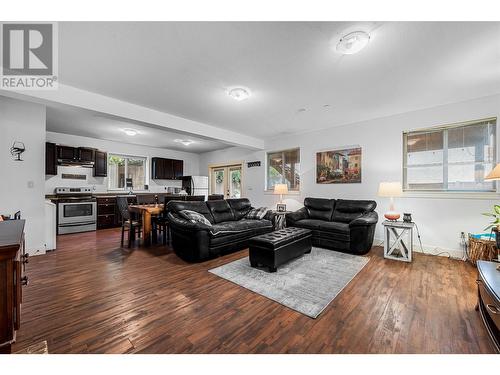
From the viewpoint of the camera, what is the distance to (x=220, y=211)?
4574mm

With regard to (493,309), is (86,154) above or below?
above

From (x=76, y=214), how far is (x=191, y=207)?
352 cm

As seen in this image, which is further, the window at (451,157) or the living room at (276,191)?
the window at (451,157)

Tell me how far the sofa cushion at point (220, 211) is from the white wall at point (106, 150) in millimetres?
4045

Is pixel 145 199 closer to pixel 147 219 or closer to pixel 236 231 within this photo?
pixel 147 219

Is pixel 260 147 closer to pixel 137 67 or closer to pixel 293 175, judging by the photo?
pixel 293 175

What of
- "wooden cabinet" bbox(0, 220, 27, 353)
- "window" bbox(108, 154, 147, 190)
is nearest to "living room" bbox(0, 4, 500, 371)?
"wooden cabinet" bbox(0, 220, 27, 353)

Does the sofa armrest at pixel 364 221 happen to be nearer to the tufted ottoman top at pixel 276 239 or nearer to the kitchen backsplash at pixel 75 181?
the tufted ottoman top at pixel 276 239

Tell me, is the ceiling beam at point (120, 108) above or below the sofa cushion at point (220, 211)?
above

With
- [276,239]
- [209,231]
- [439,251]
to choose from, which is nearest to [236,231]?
[209,231]

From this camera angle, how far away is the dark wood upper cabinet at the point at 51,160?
527cm

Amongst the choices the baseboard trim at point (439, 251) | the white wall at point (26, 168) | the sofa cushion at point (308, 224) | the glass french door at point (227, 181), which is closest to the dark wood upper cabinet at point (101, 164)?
the white wall at point (26, 168)
